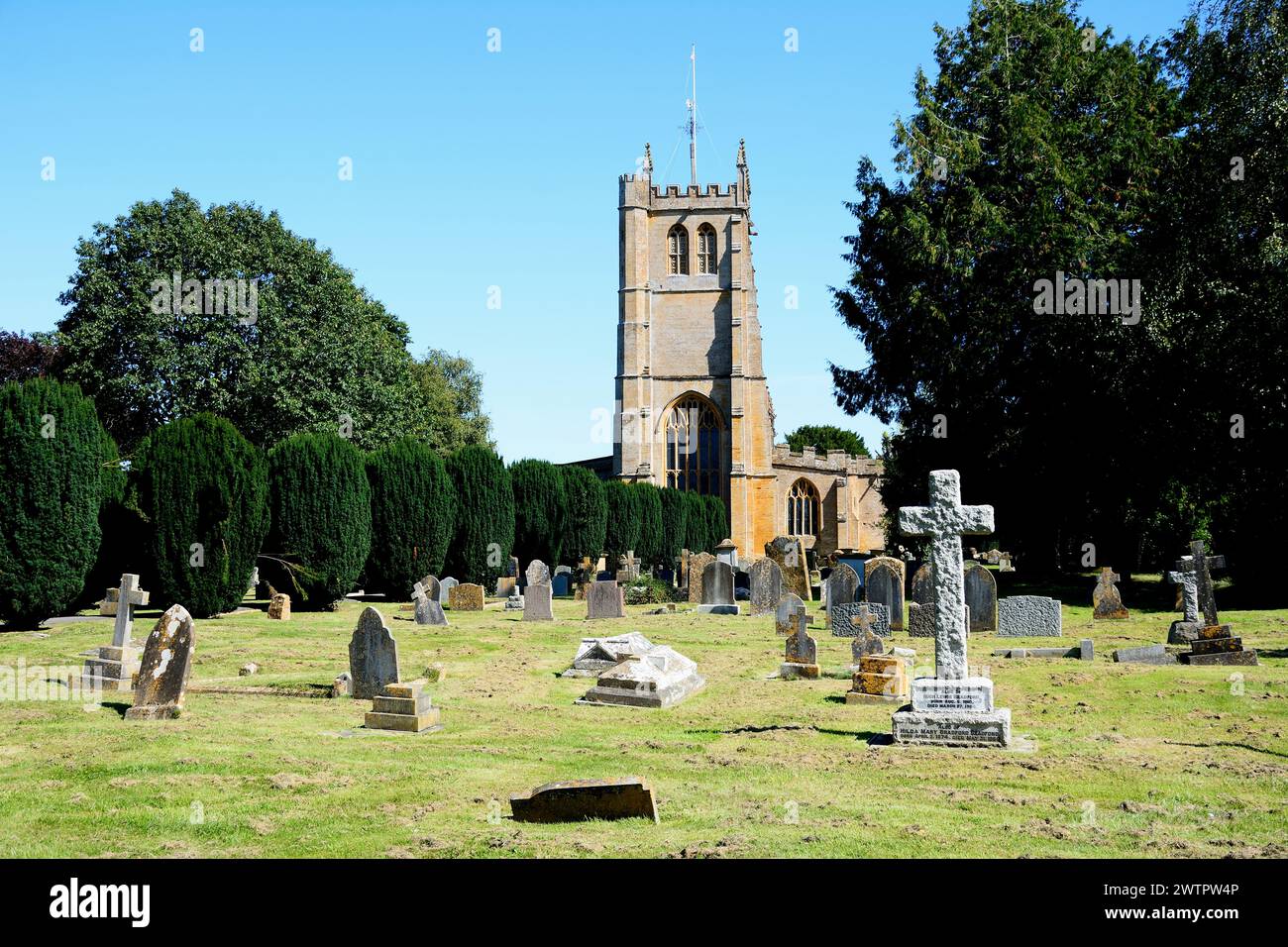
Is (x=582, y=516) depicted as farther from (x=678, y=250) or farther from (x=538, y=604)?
(x=678, y=250)

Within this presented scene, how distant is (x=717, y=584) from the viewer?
896 inches

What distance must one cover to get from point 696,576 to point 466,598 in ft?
19.7

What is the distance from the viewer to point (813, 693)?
11.5 meters

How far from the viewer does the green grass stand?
5754mm

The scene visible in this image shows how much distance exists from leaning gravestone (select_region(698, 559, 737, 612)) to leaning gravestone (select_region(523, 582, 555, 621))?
13.2 feet

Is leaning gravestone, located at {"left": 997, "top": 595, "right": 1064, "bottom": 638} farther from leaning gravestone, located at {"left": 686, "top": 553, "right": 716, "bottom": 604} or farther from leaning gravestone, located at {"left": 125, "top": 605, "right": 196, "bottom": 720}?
leaning gravestone, located at {"left": 125, "top": 605, "right": 196, "bottom": 720}

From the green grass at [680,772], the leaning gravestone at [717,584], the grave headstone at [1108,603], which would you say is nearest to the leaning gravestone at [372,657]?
the green grass at [680,772]

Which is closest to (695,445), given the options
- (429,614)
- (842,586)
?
(842,586)

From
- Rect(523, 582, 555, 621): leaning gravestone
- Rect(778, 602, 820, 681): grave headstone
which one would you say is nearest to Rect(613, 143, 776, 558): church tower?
Rect(523, 582, 555, 621): leaning gravestone

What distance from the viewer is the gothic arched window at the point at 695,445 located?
2227 inches

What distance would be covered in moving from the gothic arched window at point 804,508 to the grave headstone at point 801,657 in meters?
49.1

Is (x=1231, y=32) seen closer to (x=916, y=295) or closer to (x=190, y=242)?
(x=916, y=295)

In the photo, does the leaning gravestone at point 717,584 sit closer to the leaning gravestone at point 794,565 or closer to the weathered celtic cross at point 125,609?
the leaning gravestone at point 794,565
